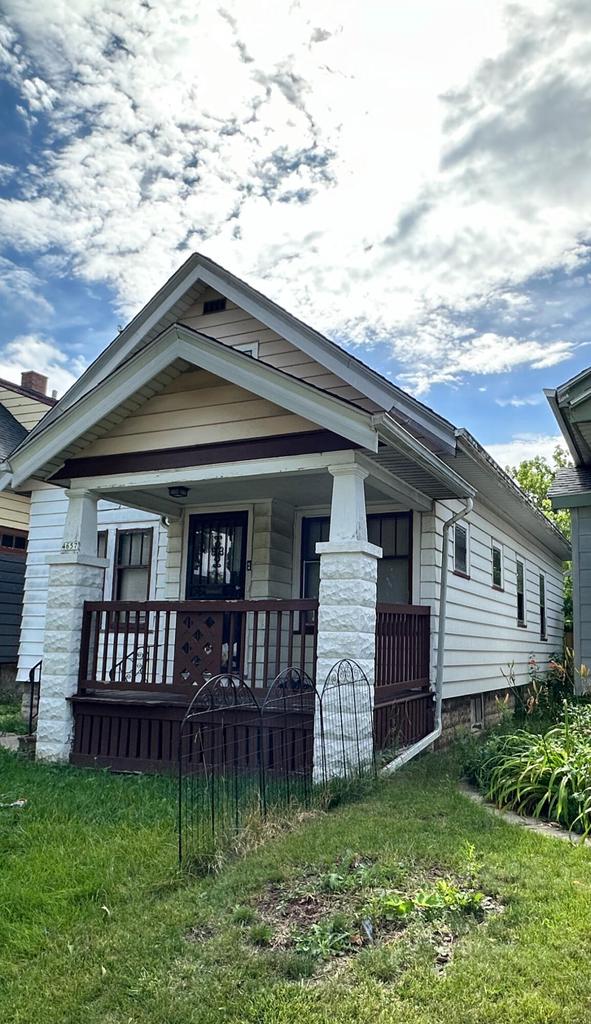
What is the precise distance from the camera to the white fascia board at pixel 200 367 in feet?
20.8

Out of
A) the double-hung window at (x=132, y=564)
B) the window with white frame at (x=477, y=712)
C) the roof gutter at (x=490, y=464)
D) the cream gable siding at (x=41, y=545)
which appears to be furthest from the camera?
the cream gable siding at (x=41, y=545)

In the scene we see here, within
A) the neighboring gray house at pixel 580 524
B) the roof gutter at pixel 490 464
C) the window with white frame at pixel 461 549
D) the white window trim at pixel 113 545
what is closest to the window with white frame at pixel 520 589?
the roof gutter at pixel 490 464

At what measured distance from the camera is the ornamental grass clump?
16.6 ft

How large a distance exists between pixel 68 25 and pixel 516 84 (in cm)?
451

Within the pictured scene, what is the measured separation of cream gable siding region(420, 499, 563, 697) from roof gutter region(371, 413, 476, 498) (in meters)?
0.83

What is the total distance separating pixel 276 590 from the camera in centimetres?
940

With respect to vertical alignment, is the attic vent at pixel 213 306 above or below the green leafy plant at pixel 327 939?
above

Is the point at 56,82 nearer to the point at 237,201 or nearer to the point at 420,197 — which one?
the point at 237,201

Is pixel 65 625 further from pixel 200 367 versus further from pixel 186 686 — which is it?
pixel 200 367

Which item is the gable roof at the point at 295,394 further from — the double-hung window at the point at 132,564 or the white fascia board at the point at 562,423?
the double-hung window at the point at 132,564

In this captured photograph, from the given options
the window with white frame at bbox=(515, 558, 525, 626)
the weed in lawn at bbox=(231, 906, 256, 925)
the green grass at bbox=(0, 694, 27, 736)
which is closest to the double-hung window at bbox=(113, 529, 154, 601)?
the green grass at bbox=(0, 694, 27, 736)

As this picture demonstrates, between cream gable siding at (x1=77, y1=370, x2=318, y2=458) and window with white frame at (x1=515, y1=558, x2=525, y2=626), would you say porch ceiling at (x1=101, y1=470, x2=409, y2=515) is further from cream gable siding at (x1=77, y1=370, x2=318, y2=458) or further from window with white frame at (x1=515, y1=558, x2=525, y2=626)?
window with white frame at (x1=515, y1=558, x2=525, y2=626)

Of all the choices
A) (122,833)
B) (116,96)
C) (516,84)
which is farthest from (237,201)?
(122,833)

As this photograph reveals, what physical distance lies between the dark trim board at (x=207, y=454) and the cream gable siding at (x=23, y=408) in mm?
7184
